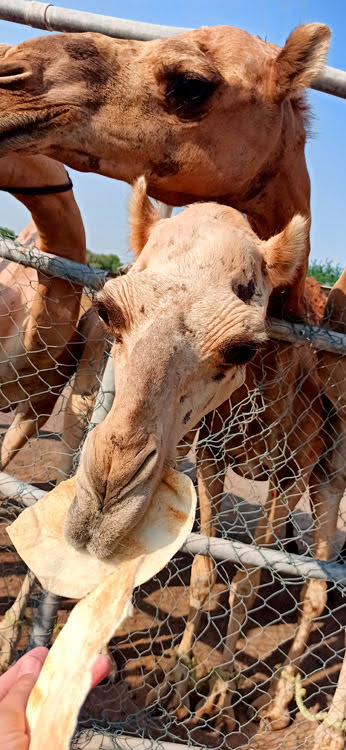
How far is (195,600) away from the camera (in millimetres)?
3977

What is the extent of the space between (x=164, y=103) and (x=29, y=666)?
8.31 feet

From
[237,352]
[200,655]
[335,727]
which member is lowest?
[200,655]

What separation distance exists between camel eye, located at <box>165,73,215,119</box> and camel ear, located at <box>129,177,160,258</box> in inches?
16.7

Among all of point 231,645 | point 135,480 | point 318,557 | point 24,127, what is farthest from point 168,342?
point 231,645

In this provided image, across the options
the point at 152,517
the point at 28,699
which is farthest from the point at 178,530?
the point at 28,699

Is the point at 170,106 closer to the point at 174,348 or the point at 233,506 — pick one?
the point at 174,348

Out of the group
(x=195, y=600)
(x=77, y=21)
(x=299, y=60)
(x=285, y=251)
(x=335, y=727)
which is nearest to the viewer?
(x=285, y=251)

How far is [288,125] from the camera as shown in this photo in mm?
3227

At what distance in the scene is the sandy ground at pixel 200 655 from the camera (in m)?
3.43

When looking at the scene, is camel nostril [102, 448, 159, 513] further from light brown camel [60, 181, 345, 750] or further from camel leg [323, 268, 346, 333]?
camel leg [323, 268, 346, 333]

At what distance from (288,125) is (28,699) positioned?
10.1 feet

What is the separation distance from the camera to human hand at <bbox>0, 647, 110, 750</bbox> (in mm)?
1285

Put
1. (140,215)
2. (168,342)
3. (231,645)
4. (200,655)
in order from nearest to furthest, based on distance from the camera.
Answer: (168,342), (140,215), (231,645), (200,655)

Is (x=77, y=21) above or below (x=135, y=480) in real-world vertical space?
above
